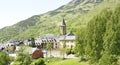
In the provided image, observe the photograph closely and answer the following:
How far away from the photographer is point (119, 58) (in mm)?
73438

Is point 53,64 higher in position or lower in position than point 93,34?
lower

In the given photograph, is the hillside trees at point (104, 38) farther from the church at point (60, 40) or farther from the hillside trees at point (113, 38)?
the church at point (60, 40)

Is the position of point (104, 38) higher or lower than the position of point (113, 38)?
lower

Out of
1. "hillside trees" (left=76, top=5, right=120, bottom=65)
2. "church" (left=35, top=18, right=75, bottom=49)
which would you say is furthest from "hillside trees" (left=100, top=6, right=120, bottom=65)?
"church" (left=35, top=18, right=75, bottom=49)

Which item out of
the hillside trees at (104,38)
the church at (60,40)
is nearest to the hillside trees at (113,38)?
the hillside trees at (104,38)

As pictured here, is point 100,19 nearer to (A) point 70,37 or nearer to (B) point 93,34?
(B) point 93,34

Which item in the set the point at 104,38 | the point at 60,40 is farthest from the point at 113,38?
the point at 60,40

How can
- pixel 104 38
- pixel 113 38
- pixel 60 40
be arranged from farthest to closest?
1. pixel 60 40
2. pixel 104 38
3. pixel 113 38

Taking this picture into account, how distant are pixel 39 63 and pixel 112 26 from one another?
30.5 metres

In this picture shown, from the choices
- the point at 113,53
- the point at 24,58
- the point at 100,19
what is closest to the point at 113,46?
the point at 113,53

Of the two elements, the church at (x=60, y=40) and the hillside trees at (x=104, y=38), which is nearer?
the hillside trees at (x=104, y=38)

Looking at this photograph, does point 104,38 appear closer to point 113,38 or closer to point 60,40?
point 113,38

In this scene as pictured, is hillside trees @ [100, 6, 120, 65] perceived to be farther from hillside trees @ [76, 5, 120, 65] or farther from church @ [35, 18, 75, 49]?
church @ [35, 18, 75, 49]

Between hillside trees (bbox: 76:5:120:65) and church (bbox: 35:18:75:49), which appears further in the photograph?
church (bbox: 35:18:75:49)
